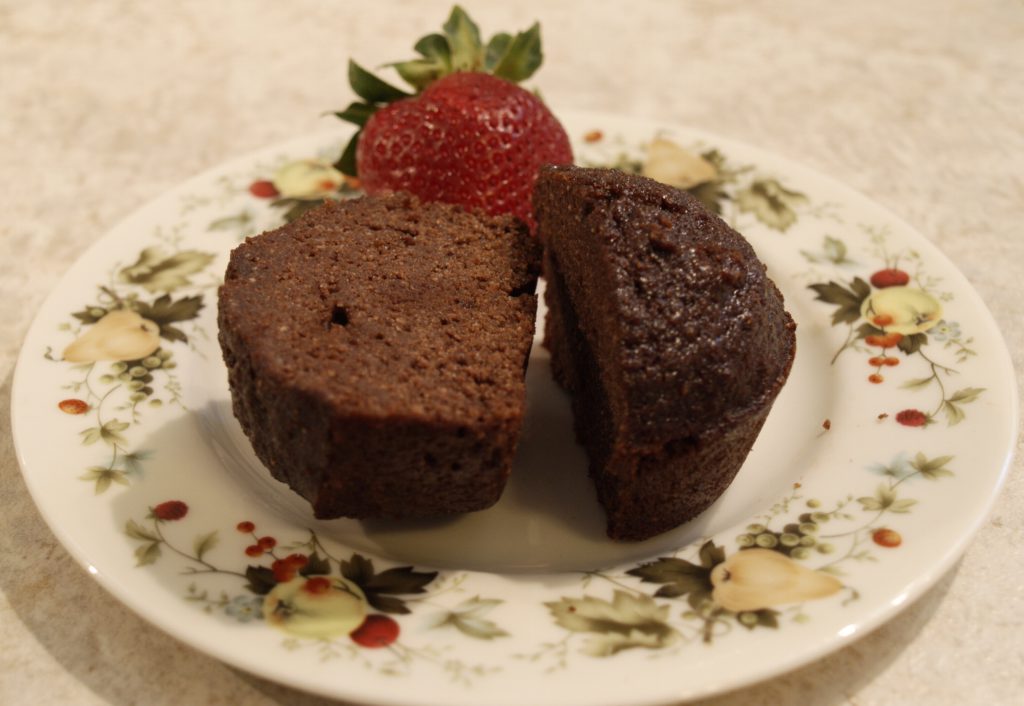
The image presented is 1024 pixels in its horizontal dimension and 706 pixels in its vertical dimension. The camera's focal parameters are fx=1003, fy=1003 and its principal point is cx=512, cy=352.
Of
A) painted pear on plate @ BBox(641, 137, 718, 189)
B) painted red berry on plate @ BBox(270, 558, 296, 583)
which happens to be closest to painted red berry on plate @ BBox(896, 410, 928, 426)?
painted pear on plate @ BBox(641, 137, 718, 189)

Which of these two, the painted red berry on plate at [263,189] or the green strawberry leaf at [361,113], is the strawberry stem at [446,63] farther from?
the painted red berry on plate at [263,189]

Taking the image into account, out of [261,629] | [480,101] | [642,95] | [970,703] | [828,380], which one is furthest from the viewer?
[642,95]

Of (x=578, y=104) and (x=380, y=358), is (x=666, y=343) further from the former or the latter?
(x=578, y=104)

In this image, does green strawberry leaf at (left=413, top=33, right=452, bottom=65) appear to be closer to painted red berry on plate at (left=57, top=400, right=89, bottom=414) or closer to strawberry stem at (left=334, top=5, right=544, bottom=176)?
strawberry stem at (left=334, top=5, right=544, bottom=176)

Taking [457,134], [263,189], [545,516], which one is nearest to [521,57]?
[457,134]

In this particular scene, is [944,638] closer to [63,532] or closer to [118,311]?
[63,532]

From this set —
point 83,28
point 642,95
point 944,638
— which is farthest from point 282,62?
point 944,638

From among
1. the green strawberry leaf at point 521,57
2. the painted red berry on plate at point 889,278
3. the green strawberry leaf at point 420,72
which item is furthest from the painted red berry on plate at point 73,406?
the painted red berry on plate at point 889,278

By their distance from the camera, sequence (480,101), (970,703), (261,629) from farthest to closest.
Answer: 1. (480,101)
2. (970,703)
3. (261,629)
